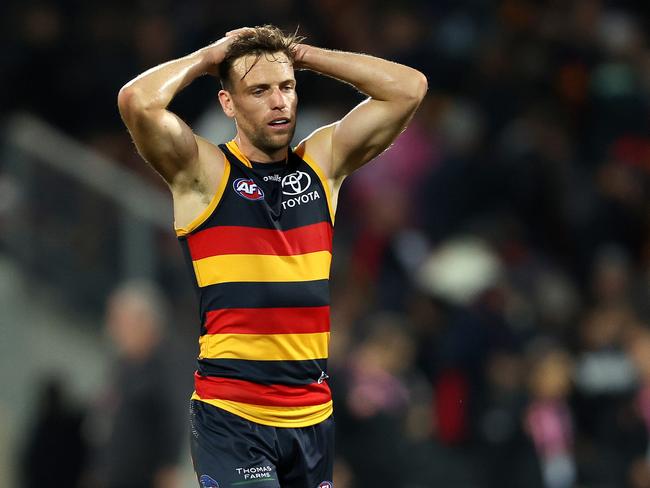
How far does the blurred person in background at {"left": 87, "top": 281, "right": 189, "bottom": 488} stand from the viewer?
31.3ft

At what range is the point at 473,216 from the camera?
12.4 meters

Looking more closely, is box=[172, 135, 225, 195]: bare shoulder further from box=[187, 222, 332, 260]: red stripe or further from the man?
box=[187, 222, 332, 260]: red stripe

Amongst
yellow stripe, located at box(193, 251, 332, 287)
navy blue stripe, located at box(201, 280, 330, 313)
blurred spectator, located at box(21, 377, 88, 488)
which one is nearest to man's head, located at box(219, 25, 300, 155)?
yellow stripe, located at box(193, 251, 332, 287)

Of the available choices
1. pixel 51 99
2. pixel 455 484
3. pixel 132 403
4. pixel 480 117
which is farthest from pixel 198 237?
pixel 480 117

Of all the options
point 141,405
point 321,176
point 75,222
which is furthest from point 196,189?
point 75,222

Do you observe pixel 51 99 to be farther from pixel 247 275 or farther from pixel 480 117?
pixel 247 275

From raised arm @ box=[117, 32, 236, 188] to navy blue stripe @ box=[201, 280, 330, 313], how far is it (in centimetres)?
47

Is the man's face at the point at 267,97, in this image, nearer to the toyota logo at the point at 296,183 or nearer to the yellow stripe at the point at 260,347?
the toyota logo at the point at 296,183

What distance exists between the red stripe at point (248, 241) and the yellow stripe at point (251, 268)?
0.07 feet

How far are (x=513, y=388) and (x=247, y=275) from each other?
580 cm

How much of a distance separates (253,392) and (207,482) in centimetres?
40

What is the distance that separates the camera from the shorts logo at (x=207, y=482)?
520cm

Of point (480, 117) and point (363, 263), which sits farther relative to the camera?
point (480, 117)

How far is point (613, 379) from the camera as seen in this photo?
36.7 ft
